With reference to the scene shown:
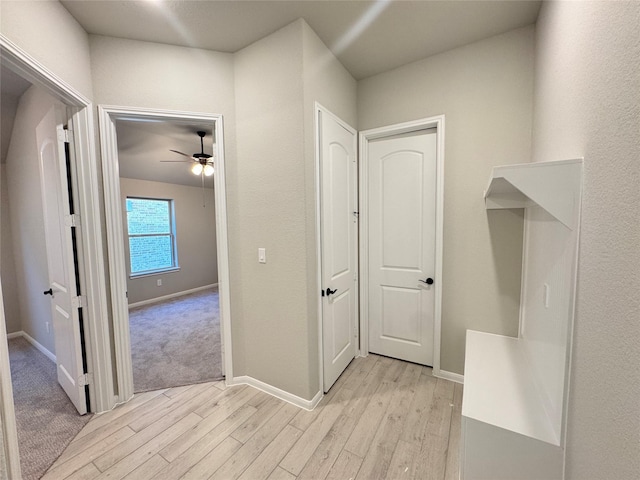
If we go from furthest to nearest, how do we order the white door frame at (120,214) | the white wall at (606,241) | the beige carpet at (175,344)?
the beige carpet at (175,344)
the white door frame at (120,214)
the white wall at (606,241)

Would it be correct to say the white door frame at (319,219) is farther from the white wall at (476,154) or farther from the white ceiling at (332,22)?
the white wall at (476,154)

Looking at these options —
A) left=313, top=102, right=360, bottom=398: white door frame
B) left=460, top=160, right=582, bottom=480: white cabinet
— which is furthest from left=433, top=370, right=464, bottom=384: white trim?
left=313, top=102, right=360, bottom=398: white door frame

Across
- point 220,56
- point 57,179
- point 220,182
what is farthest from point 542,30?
point 57,179

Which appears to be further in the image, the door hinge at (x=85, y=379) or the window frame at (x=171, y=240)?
the window frame at (x=171, y=240)

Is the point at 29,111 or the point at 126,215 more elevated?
the point at 29,111

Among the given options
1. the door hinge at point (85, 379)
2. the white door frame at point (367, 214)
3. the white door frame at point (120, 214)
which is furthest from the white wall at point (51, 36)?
the white door frame at point (367, 214)

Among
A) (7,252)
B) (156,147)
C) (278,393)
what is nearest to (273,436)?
(278,393)

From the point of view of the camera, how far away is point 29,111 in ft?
7.89

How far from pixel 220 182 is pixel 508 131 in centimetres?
224

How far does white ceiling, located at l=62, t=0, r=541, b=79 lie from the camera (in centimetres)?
164

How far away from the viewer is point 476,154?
6.66 feet

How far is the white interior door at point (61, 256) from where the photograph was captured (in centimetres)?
182

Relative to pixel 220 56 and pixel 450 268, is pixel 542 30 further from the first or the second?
pixel 220 56

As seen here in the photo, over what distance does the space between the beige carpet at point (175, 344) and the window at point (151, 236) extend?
0.77m
